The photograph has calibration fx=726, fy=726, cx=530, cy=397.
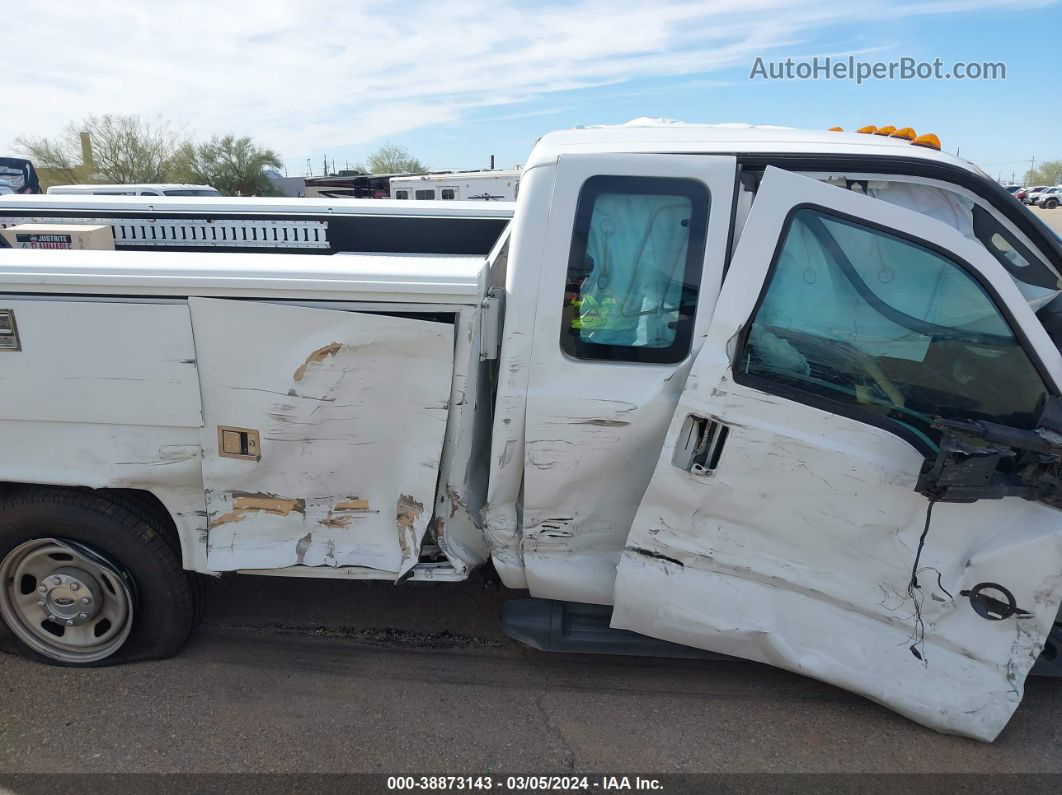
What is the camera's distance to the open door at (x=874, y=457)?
2.40 meters

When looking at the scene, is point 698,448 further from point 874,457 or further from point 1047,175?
point 1047,175

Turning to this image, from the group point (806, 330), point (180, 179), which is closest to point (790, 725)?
point (806, 330)

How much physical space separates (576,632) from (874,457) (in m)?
1.31

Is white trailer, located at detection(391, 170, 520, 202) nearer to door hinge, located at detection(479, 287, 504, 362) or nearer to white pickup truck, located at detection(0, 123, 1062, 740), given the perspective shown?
door hinge, located at detection(479, 287, 504, 362)

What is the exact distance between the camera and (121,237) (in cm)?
422

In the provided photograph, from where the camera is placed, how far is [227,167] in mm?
36500

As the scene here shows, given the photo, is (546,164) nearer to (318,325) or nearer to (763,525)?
(318,325)

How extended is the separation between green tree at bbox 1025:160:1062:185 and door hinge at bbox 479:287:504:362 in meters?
83.1

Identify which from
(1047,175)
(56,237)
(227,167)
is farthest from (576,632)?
(1047,175)

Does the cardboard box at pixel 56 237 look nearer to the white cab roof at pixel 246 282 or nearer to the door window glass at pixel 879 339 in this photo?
the white cab roof at pixel 246 282

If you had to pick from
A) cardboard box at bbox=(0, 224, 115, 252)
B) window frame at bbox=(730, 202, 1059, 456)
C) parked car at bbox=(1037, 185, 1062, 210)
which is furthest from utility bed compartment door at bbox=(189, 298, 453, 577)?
parked car at bbox=(1037, 185, 1062, 210)

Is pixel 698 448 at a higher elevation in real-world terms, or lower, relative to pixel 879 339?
lower

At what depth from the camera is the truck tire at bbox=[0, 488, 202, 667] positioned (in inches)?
108

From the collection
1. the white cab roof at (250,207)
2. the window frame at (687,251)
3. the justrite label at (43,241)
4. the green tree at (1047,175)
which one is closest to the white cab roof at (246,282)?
the window frame at (687,251)
